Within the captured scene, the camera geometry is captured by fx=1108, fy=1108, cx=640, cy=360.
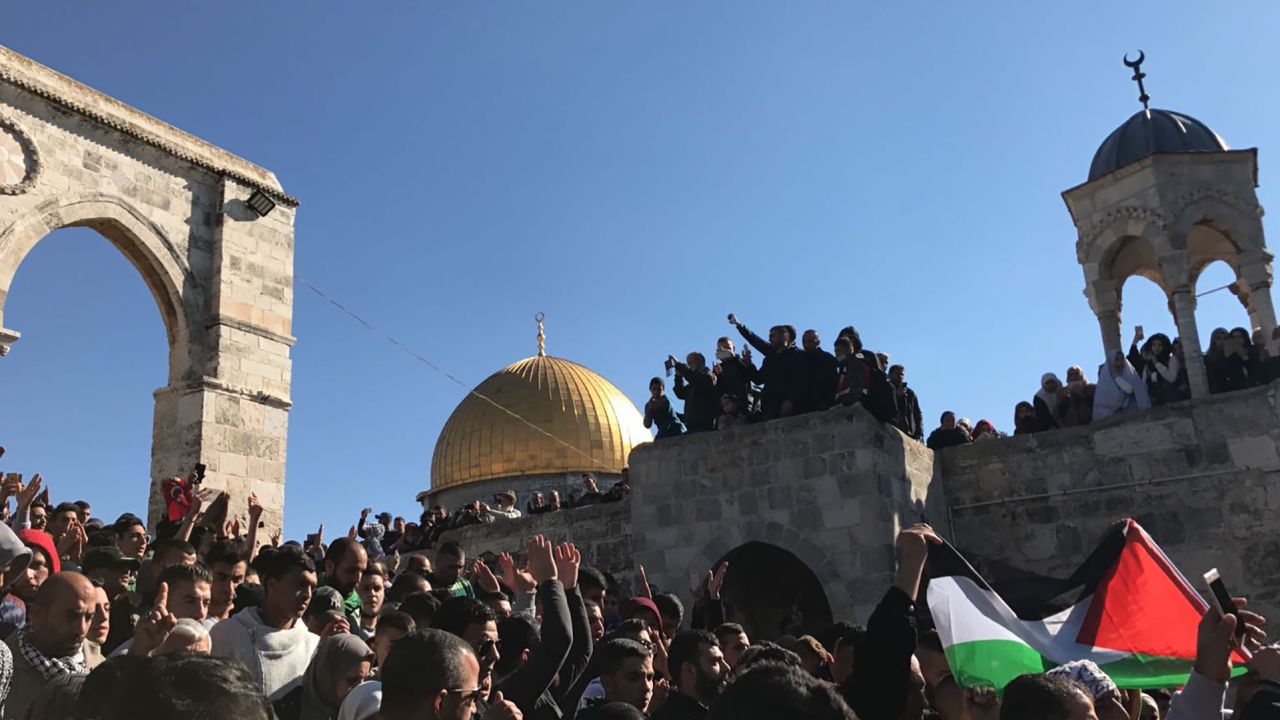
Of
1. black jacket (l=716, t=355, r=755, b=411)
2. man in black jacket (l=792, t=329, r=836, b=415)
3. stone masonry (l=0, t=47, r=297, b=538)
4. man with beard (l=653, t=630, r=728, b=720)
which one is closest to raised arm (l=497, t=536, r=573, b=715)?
man with beard (l=653, t=630, r=728, b=720)

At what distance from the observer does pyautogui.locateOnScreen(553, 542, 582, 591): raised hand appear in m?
5.14

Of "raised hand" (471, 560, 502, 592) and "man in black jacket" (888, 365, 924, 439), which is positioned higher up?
"man in black jacket" (888, 365, 924, 439)

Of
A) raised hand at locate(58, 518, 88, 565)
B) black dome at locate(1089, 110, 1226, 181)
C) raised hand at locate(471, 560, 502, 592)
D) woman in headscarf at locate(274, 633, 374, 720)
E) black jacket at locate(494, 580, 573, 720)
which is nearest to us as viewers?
woman in headscarf at locate(274, 633, 374, 720)

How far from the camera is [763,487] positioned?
455 inches

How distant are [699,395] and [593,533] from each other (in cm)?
213

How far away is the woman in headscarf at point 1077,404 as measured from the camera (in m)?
12.5

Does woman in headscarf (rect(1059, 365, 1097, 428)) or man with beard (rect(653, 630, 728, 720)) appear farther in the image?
woman in headscarf (rect(1059, 365, 1097, 428))

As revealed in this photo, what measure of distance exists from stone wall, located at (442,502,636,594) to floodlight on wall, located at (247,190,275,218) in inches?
220

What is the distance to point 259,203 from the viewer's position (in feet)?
50.4

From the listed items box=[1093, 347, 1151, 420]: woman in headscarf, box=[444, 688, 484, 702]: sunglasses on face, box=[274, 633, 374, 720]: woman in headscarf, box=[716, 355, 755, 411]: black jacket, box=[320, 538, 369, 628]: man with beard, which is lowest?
box=[444, 688, 484, 702]: sunglasses on face

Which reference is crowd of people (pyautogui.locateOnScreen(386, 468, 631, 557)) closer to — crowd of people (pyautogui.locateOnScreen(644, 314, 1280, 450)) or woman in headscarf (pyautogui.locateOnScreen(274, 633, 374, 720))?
crowd of people (pyautogui.locateOnScreen(644, 314, 1280, 450))

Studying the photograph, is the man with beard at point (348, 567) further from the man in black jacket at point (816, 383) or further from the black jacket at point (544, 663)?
the man in black jacket at point (816, 383)

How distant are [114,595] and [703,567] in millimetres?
6661

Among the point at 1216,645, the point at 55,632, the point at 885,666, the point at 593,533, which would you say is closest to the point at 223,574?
the point at 55,632
